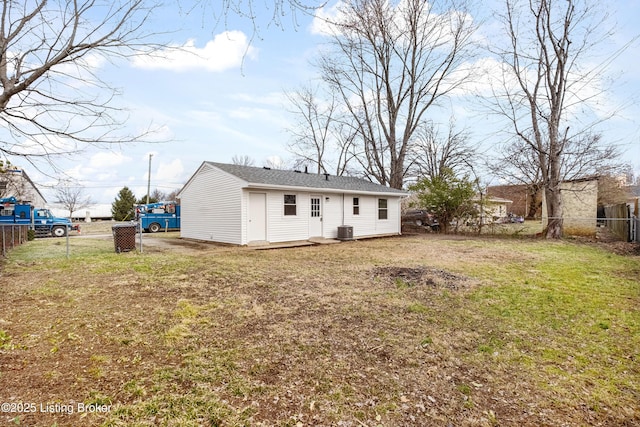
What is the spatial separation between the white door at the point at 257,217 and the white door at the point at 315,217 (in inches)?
89.8

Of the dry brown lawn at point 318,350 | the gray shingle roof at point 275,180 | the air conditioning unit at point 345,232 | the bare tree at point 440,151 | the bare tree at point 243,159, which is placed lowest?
the dry brown lawn at point 318,350

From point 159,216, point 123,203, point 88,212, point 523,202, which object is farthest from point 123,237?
point 88,212

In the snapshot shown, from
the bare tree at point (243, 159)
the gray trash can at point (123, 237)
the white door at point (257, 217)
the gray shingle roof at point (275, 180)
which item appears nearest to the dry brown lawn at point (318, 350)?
the gray trash can at point (123, 237)

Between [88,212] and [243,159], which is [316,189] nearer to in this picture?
[243,159]

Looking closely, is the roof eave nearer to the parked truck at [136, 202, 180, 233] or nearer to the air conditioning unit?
the air conditioning unit

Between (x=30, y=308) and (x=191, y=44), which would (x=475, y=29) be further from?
(x=30, y=308)

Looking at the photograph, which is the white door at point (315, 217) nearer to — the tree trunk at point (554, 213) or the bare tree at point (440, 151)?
the tree trunk at point (554, 213)

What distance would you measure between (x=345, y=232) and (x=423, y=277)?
7.65 m

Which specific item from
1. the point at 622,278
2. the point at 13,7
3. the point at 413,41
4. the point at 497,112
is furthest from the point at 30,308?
the point at 413,41

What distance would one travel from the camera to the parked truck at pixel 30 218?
50.8 feet

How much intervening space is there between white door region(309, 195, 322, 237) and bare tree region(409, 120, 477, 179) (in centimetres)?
1232

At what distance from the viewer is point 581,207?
51.2 feet

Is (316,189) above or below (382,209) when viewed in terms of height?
above

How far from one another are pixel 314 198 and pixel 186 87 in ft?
27.9
